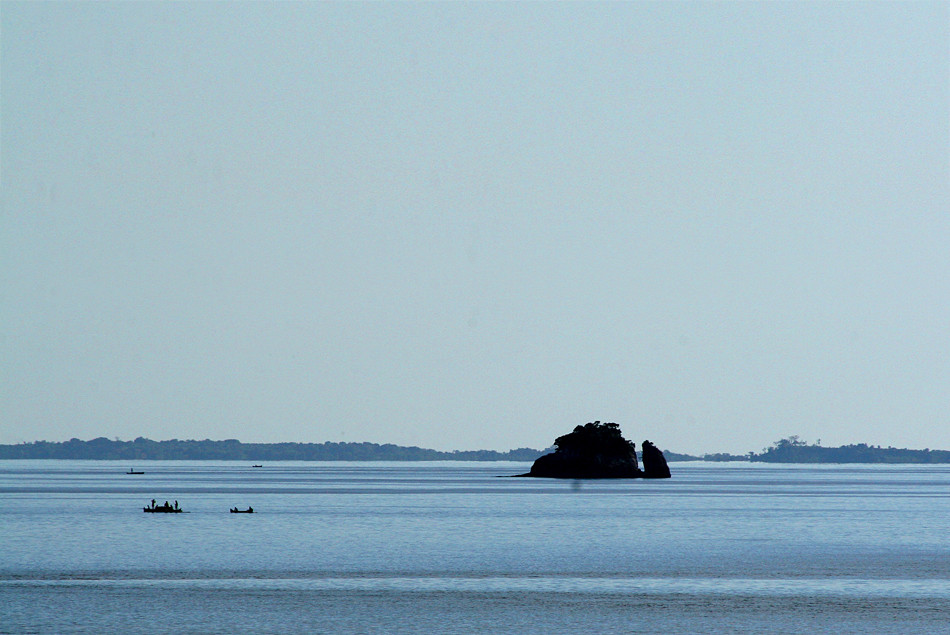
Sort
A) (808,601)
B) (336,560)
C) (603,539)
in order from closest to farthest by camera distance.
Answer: (808,601) → (336,560) → (603,539)

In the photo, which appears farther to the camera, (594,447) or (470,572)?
(594,447)

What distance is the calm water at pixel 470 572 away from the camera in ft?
126

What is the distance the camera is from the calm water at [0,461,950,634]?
3844cm

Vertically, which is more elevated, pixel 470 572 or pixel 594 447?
pixel 594 447

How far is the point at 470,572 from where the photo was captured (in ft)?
175

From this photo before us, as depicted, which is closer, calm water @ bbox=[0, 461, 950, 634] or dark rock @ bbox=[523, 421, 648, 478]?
calm water @ bbox=[0, 461, 950, 634]

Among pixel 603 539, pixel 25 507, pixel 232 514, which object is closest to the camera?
pixel 603 539

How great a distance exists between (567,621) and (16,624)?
15.8m

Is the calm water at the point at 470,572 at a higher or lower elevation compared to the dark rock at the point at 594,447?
lower

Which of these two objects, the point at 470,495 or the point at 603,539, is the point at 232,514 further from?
the point at 470,495

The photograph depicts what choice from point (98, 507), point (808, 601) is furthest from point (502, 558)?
point (98, 507)

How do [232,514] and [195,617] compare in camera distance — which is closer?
[195,617]

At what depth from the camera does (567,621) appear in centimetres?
3847

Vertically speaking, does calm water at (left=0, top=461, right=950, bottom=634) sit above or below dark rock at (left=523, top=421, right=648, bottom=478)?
below
